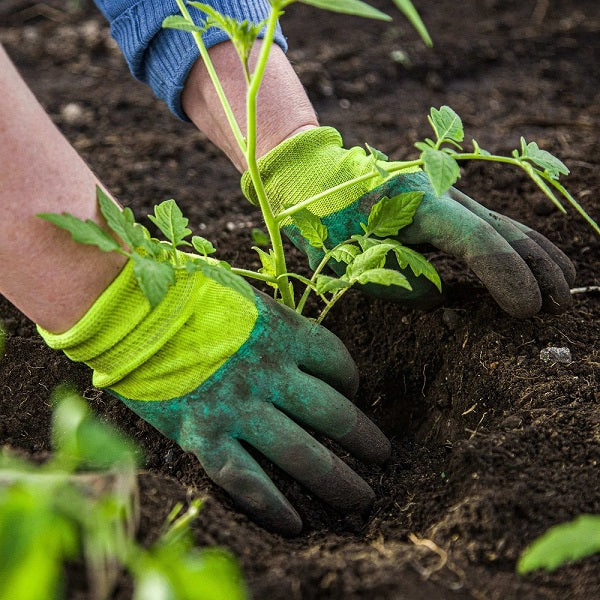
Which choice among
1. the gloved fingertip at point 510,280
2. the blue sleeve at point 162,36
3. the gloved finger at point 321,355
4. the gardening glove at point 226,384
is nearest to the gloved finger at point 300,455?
the gardening glove at point 226,384

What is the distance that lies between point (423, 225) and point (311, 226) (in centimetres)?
23

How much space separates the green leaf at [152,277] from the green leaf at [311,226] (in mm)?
349

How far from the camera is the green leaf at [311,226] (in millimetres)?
1583

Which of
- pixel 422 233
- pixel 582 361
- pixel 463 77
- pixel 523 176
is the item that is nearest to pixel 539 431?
pixel 582 361

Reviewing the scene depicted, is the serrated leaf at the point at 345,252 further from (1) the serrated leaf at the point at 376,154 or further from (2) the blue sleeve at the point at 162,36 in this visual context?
(2) the blue sleeve at the point at 162,36

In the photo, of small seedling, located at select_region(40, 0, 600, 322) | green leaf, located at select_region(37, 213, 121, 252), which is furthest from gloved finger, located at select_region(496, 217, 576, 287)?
green leaf, located at select_region(37, 213, 121, 252)

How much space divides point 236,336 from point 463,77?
230 centimetres

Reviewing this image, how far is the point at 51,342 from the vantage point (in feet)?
4.77

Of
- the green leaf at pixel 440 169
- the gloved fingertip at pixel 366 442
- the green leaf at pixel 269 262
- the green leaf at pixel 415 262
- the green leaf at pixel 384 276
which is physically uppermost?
the green leaf at pixel 440 169

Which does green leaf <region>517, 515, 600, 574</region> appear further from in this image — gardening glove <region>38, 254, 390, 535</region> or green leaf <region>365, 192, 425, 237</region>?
green leaf <region>365, 192, 425, 237</region>

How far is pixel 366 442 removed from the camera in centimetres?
156

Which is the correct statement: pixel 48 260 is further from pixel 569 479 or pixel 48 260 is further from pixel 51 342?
pixel 569 479

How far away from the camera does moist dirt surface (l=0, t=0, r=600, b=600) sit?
1220 mm

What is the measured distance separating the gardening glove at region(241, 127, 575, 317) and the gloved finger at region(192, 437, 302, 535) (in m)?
0.49
